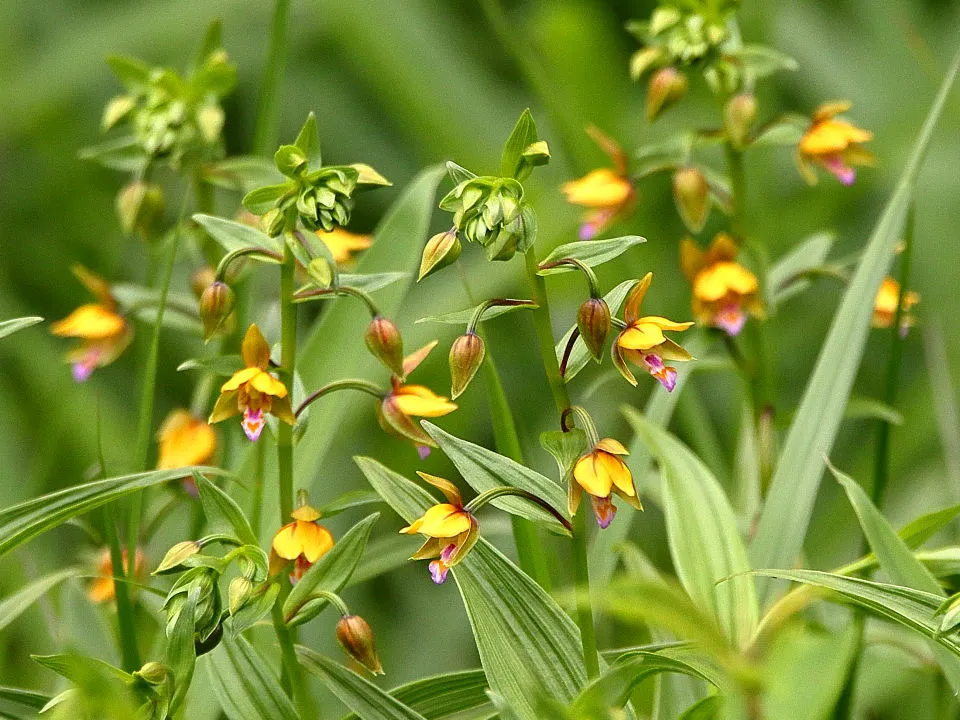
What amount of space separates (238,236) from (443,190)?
4.22ft

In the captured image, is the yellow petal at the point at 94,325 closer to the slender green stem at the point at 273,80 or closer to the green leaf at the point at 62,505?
the slender green stem at the point at 273,80

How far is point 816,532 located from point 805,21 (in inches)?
53.7

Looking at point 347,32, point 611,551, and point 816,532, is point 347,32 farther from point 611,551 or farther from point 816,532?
point 611,551

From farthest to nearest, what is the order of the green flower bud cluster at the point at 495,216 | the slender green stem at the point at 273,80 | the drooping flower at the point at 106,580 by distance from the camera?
the slender green stem at the point at 273,80
the drooping flower at the point at 106,580
the green flower bud cluster at the point at 495,216

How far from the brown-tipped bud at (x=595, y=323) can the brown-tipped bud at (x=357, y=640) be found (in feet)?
0.88

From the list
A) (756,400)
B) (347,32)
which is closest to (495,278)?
(347,32)

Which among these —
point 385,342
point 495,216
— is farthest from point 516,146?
point 385,342

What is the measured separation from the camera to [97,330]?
118 cm

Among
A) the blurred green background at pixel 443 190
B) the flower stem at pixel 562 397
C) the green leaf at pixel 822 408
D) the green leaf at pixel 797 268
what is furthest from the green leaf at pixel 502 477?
the blurred green background at pixel 443 190

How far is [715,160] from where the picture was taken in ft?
7.70

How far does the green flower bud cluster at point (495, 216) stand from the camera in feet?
2.48

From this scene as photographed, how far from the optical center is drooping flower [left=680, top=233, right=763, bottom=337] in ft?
3.83

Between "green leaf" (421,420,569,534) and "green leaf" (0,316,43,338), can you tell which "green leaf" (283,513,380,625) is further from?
"green leaf" (0,316,43,338)

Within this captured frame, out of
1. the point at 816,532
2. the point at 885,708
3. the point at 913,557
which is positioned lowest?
the point at 885,708
